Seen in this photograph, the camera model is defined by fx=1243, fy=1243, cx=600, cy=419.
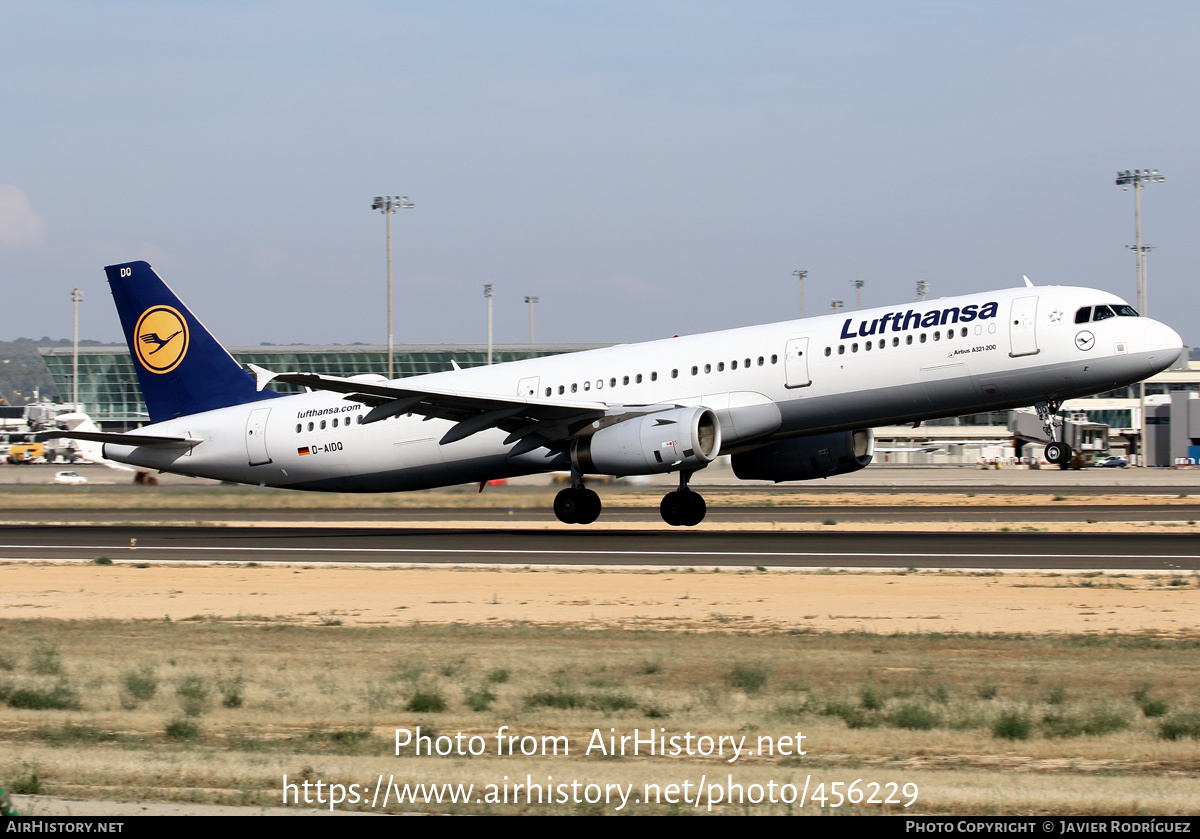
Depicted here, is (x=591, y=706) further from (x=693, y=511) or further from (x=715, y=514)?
(x=715, y=514)

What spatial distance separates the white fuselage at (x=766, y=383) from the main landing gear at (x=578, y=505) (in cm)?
88

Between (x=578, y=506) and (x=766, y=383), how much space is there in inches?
242

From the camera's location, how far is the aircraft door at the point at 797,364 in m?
29.8

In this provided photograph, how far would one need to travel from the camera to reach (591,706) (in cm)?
1209

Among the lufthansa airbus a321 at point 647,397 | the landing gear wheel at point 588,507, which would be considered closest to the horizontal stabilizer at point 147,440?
the lufthansa airbus a321 at point 647,397

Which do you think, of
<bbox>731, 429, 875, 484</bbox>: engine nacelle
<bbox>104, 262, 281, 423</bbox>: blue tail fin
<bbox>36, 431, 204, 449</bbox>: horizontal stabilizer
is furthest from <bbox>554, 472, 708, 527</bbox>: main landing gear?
<bbox>36, 431, 204, 449</bbox>: horizontal stabilizer

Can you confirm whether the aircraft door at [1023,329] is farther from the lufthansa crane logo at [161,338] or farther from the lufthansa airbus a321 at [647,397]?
the lufthansa crane logo at [161,338]

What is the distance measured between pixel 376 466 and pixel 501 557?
29.2 feet

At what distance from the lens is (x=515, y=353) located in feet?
391

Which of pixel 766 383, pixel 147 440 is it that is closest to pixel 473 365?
pixel 147 440
